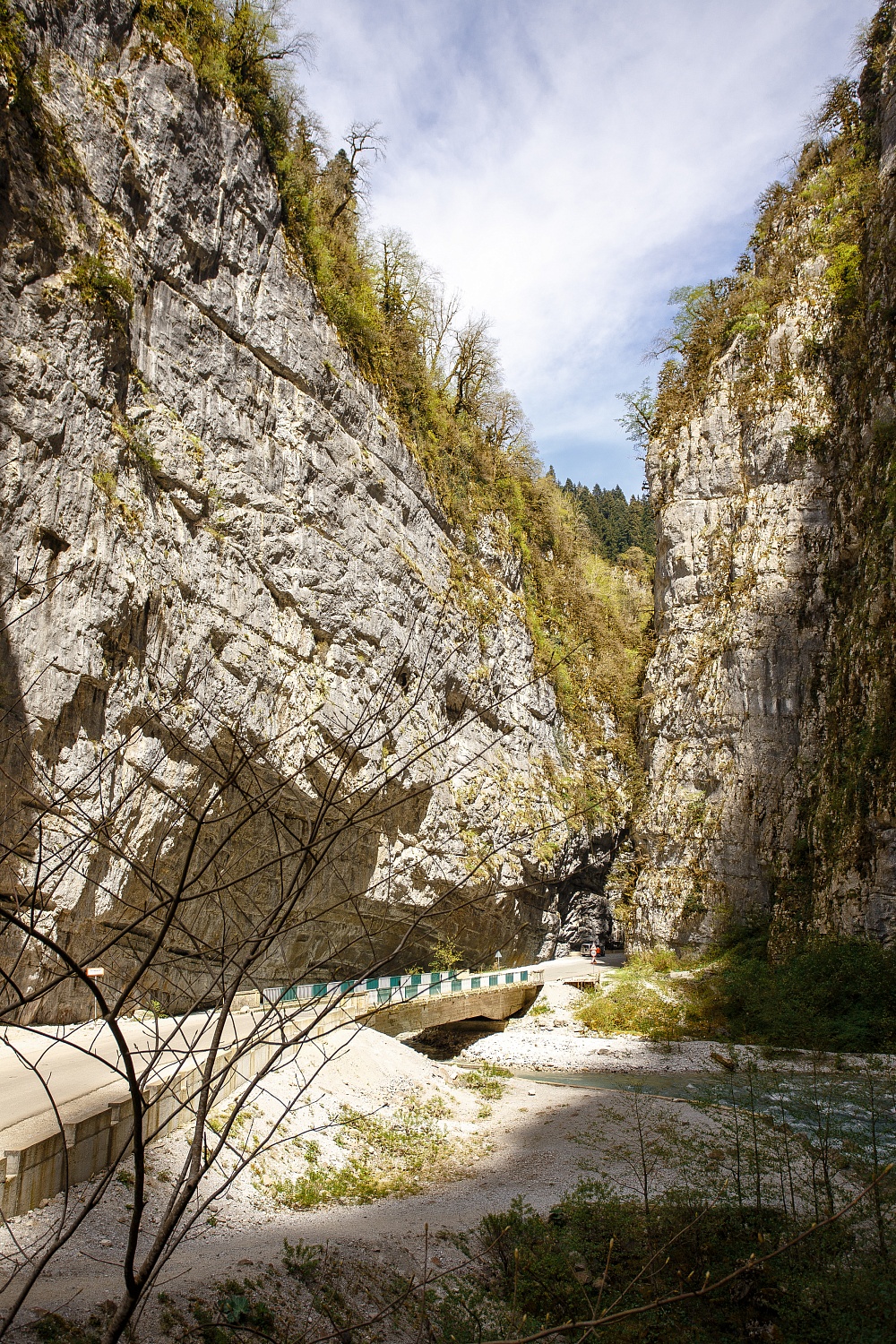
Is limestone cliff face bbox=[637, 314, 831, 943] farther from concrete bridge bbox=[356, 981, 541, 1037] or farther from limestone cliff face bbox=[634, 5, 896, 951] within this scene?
concrete bridge bbox=[356, 981, 541, 1037]

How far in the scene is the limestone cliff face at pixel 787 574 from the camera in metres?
18.5

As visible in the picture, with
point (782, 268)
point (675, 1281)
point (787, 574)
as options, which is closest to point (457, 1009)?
point (675, 1281)

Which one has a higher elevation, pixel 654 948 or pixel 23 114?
pixel 23 114

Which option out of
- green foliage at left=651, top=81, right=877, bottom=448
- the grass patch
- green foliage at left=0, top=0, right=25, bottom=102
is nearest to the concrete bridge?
the grass patch

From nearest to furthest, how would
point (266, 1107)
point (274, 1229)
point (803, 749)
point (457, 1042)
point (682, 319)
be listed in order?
1. point (274, 1229)
2. point (266, 1107)
3. point (457, 1042)
4. point (803, 749)
5. point (682, 319)

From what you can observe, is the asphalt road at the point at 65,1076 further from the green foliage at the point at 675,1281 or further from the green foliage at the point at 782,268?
the green foliage at the point at 782,268

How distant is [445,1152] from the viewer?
386 inches

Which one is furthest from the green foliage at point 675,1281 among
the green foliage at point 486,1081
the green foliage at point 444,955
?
the green foliage at point 444,955

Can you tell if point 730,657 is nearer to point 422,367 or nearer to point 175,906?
point 422,367

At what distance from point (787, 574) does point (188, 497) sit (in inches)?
709

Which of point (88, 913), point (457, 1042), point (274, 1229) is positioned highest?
point (88, 913)

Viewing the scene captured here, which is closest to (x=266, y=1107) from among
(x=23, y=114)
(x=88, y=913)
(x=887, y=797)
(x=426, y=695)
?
(x=88, y=913)

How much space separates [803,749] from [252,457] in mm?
16836

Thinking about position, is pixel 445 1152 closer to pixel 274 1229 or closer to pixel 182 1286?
pixel 274 1229
